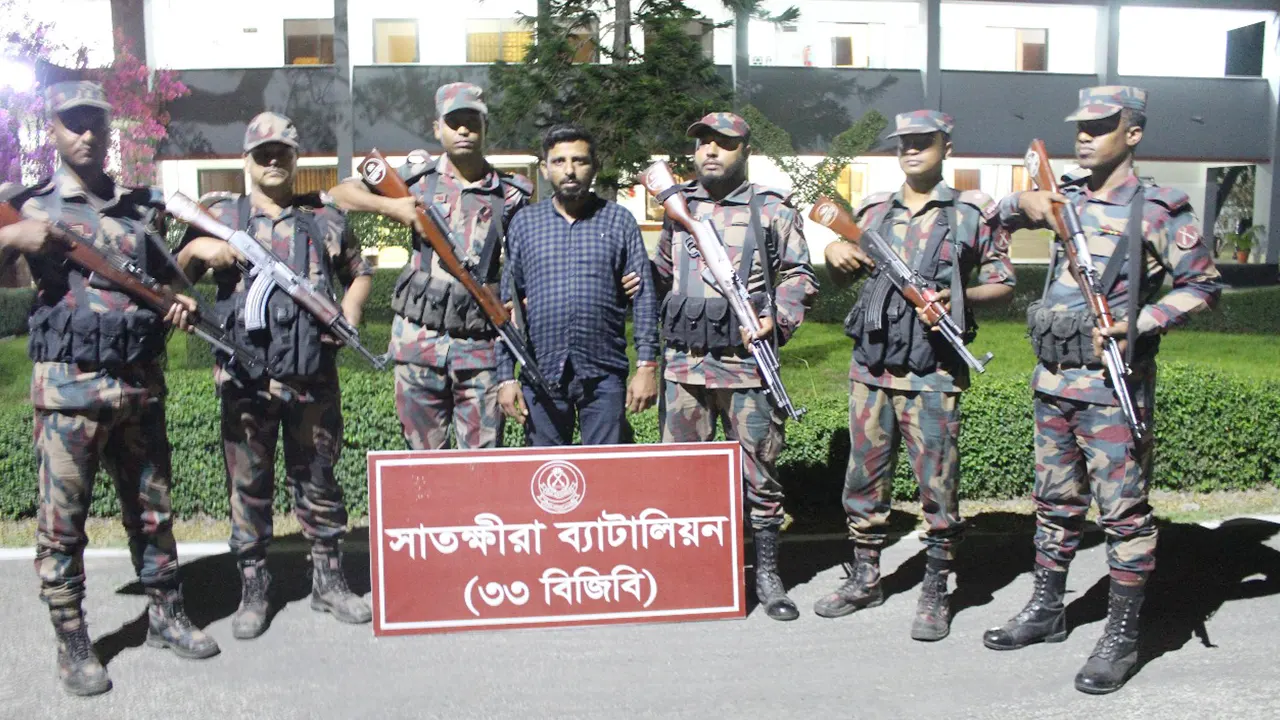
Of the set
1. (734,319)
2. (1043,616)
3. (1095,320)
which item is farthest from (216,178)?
(1095,320)

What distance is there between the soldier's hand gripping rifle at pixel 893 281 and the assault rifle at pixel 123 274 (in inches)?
101

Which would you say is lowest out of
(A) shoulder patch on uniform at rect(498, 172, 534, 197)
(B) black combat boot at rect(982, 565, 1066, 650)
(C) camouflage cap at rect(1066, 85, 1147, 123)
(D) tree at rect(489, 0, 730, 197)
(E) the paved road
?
(E) the paved road

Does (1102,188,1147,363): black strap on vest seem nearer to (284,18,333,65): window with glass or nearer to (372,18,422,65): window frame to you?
(372,18,422,65): window frame

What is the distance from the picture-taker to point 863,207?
5.54 metres

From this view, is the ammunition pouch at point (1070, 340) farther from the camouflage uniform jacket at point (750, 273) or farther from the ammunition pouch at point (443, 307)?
the ammunition pouch at point (443, 307)

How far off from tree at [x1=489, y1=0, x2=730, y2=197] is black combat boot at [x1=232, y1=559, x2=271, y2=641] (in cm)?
647

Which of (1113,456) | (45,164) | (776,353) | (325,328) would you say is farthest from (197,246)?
(45,164)

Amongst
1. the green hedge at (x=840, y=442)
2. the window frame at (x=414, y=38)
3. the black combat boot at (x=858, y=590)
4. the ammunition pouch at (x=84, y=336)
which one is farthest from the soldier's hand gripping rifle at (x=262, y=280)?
the window frame at (x=414, y=38)

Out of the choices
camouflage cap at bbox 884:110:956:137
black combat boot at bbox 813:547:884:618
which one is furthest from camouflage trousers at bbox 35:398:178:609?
camouflage cap at bbox 884:110:956:137

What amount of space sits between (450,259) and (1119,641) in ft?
10.3

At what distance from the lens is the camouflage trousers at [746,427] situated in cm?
540

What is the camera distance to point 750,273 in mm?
5367

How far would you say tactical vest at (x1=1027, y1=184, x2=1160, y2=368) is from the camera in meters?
4.65

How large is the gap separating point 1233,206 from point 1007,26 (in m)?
8.45
